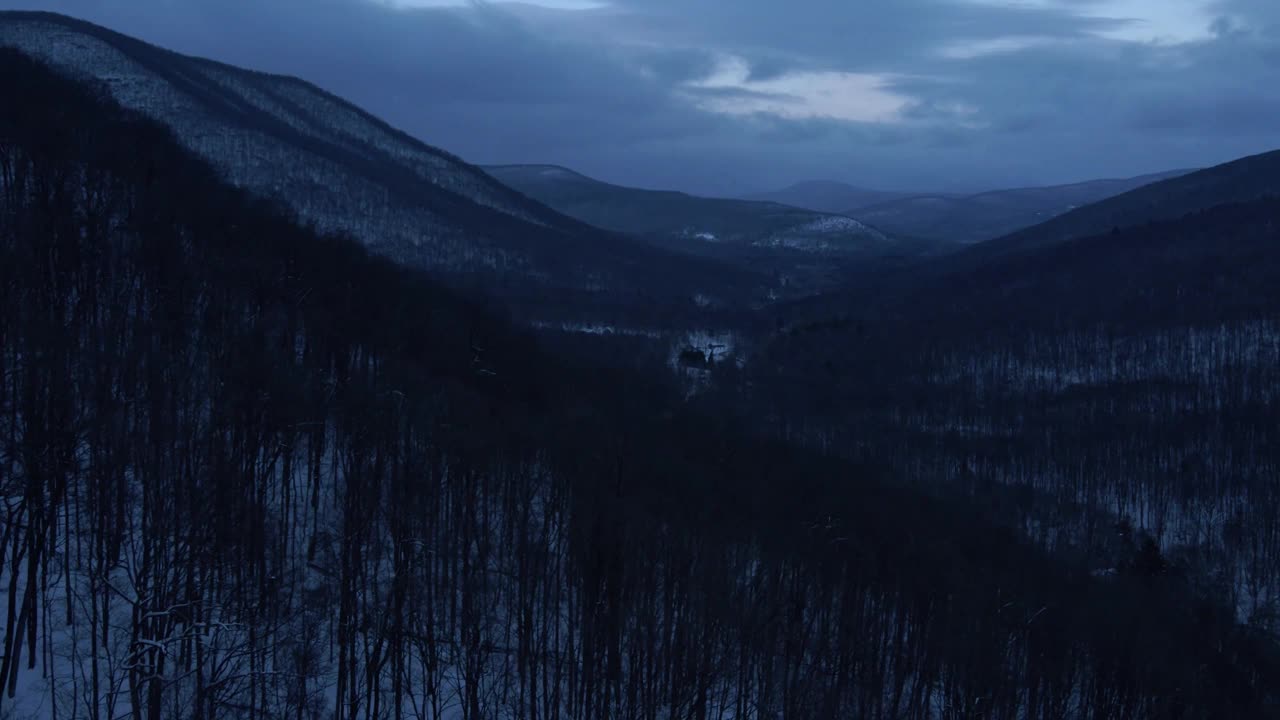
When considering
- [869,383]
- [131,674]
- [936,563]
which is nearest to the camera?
[131,674]

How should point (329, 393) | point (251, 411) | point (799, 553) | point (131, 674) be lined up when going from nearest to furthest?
point (131, 674)
point (251, 411)
point (329, 393)
point (799, 553)

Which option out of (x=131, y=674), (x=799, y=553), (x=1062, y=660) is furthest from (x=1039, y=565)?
(x=131, y=674)

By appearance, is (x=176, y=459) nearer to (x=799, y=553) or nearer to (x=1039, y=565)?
(x=799, y=553)

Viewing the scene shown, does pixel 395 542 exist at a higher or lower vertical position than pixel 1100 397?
higher

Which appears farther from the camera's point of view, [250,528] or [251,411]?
[251,411]

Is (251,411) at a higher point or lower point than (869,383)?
higher

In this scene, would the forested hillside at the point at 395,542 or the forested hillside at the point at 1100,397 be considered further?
the forested hillside at the point at 1100,397

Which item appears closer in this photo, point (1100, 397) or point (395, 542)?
point (395, 542)

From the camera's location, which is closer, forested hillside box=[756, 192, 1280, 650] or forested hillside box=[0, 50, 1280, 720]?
forested hillside box=[0, 50, 1280, 720]
